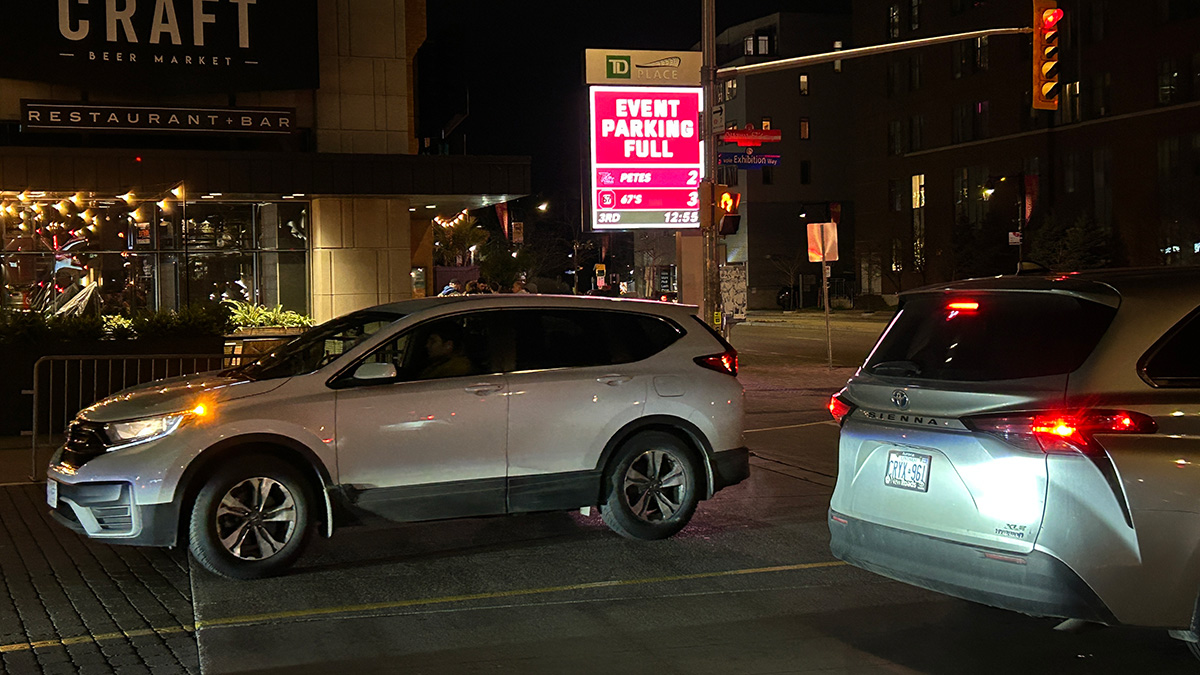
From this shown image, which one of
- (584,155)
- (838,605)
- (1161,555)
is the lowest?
(838,605)

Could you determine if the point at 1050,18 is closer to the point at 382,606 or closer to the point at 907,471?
the point at 907,471

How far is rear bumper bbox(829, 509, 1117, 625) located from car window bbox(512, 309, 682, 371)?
285 centimetres

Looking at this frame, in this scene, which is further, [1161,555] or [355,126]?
[355,126]

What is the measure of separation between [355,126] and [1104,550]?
58.2 feet

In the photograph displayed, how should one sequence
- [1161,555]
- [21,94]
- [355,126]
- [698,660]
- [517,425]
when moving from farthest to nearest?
[355,126] → [21,94] → [517,425] → [698,660] → [1161,555]

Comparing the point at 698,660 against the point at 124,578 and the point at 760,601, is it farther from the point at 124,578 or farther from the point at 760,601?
the point at 124,578

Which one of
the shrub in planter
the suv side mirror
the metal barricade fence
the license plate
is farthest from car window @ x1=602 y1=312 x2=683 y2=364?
the shrub in planter

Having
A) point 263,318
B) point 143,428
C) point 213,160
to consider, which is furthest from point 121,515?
point 213,160

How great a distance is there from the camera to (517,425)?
8062mm

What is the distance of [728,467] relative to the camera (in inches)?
345

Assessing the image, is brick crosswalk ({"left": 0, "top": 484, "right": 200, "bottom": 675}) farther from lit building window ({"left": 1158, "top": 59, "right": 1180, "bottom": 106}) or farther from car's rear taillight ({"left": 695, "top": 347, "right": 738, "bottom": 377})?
lit building window ({"left": 1158, "top": 59, "right": 1180, "bottom": 106})

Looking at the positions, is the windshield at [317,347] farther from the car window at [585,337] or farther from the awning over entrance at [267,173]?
the awning over entrance at [267,173]

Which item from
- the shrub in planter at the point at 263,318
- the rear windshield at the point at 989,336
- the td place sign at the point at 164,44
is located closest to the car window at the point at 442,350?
the rear windshield at the point at 989,336

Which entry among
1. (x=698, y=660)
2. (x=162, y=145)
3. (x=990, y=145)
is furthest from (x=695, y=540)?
(x=990, y=145)
